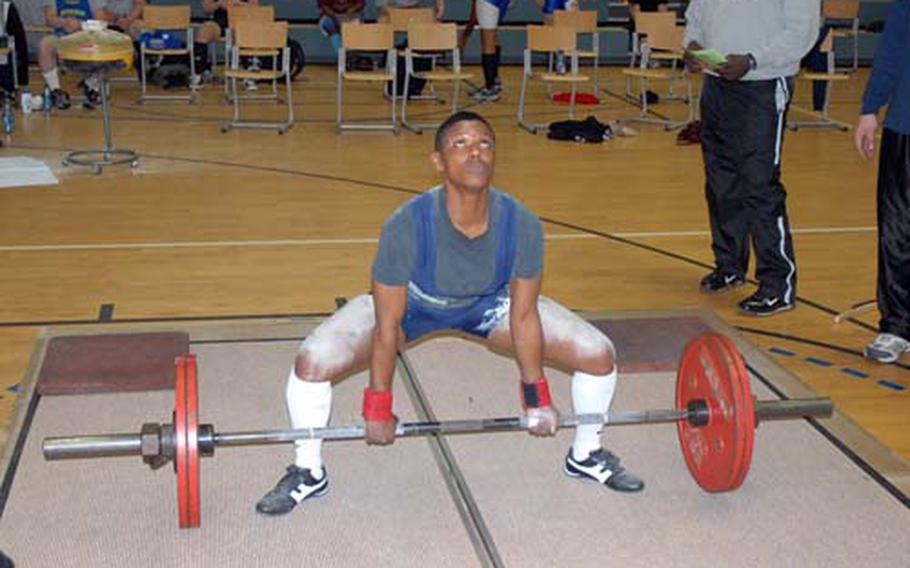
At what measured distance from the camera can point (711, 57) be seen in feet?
15.3

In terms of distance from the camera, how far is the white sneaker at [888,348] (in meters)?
4.30

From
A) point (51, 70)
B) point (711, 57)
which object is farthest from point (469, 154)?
point (51, 70)

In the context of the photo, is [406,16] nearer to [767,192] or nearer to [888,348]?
[767,192]

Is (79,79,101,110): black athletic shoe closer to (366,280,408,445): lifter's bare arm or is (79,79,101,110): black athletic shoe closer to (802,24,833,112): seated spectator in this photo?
(802,24,833,112): seated spectator

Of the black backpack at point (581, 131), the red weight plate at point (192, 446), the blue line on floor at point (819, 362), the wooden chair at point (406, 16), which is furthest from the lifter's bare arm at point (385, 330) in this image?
the wooden chair at point (406, 16)

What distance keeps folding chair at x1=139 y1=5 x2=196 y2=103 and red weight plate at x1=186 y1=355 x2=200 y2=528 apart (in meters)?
7.34

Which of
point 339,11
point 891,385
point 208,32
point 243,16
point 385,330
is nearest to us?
point 385,330

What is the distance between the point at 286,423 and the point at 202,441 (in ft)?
3.06

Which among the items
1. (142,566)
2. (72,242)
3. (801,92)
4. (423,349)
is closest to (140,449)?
(142,566)

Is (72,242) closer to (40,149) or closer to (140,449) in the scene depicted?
(40,149)

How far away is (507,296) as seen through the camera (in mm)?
3199

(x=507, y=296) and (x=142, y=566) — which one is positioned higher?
(x=507, y=296)

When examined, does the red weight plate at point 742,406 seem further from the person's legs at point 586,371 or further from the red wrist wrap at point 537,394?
the red wrist wrap at point 537,394

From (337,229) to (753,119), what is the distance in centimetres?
221
